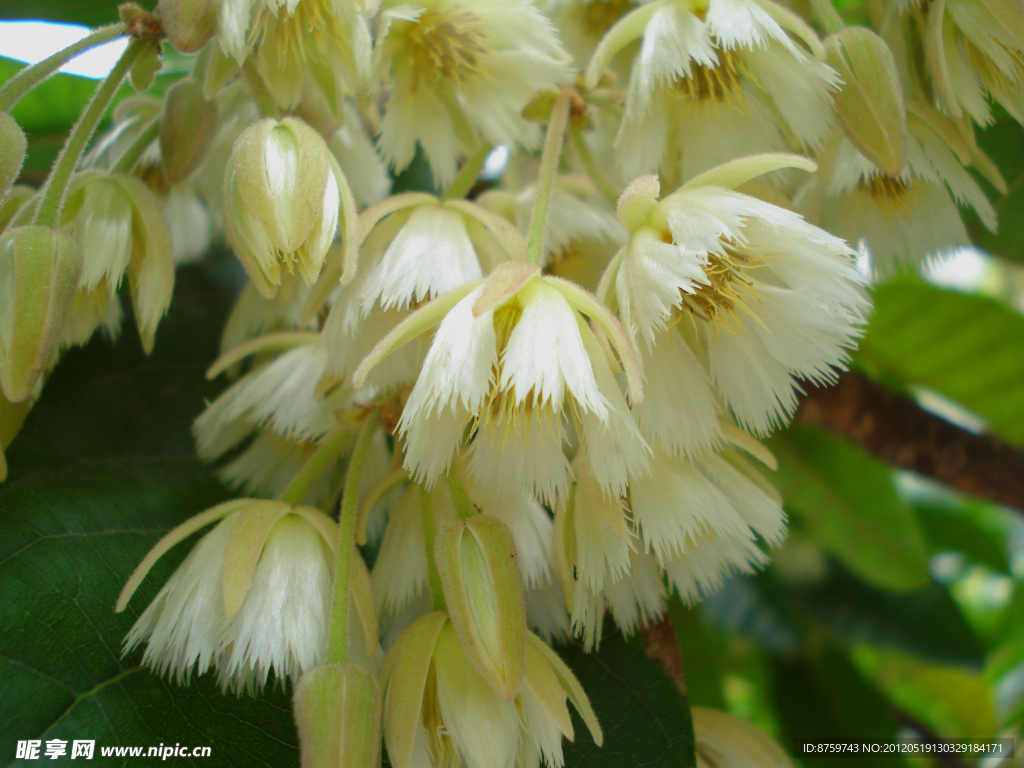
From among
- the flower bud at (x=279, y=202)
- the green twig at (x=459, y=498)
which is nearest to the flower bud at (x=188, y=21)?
the flower bud at (x=279, y=202)

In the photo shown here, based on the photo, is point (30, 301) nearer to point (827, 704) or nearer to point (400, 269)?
point (400, 269)

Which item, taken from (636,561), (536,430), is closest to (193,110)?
(536,430)

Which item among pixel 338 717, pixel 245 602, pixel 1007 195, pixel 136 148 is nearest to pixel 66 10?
pixel 136 148

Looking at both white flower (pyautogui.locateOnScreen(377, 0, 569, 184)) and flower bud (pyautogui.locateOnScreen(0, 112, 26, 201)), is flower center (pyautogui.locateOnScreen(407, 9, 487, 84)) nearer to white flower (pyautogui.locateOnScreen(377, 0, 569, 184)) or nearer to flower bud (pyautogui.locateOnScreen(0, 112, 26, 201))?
white flower (pyautogui.locateOnScreen(377, 0, 569, 184))

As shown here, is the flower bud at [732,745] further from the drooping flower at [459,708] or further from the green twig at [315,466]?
the green twig at [315,466]

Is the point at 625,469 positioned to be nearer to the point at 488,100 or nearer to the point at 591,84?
the point at 591,84

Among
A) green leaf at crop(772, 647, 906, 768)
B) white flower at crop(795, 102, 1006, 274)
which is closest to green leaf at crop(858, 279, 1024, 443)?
white flower at crop(795, 102, 1006, 274)
